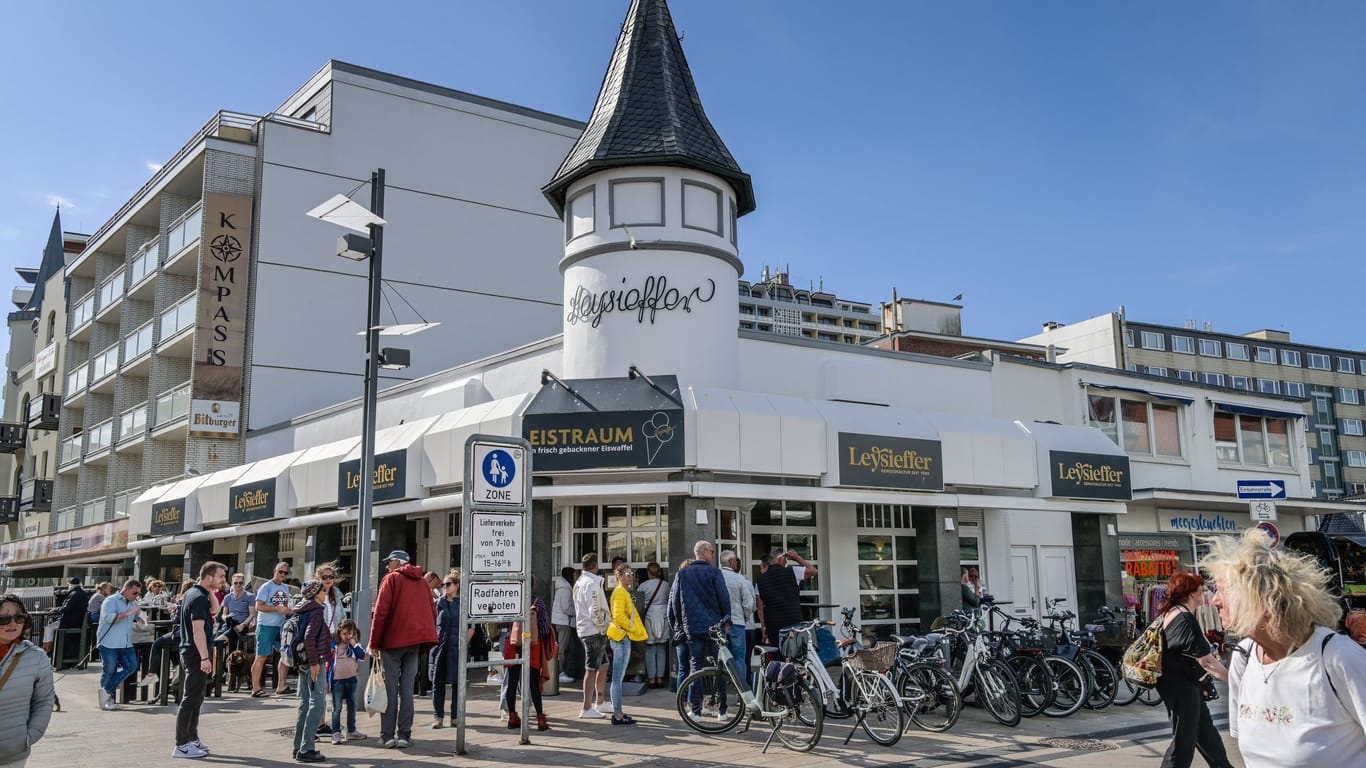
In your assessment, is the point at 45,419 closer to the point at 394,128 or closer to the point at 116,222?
the point at 116,222

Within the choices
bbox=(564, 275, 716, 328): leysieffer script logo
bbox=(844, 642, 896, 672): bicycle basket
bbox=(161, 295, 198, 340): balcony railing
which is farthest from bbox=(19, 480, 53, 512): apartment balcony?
bbox=(844, 642, 896, 672): bicycle basket

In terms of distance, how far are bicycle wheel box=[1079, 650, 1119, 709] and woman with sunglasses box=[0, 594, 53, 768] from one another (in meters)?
10.5

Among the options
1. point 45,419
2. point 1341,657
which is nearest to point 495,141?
point 45,419

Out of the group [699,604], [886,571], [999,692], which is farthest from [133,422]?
[999,692]

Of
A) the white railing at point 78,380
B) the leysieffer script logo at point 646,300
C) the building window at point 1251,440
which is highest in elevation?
the white railing at point 78,380

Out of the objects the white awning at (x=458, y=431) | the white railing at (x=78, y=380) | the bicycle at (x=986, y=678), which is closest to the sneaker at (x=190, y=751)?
the white awning at (x=458, y=431)

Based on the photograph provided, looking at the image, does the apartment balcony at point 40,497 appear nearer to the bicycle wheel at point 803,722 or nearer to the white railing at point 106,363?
the white railing at point 106,363

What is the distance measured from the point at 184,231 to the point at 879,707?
1134 inches

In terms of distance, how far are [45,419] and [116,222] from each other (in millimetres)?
10467

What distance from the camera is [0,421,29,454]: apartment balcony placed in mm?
48531

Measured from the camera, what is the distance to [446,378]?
21078 millimetres

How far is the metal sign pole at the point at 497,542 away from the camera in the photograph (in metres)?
10.4

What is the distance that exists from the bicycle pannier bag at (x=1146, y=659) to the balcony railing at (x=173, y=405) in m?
27.4

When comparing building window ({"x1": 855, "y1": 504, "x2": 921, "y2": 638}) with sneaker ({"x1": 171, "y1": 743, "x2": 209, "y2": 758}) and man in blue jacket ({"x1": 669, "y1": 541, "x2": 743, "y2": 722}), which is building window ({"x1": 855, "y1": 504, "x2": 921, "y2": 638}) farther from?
sneaker ({"x1": 171, "y1": 743, "x2": 209, "y2": 758})
